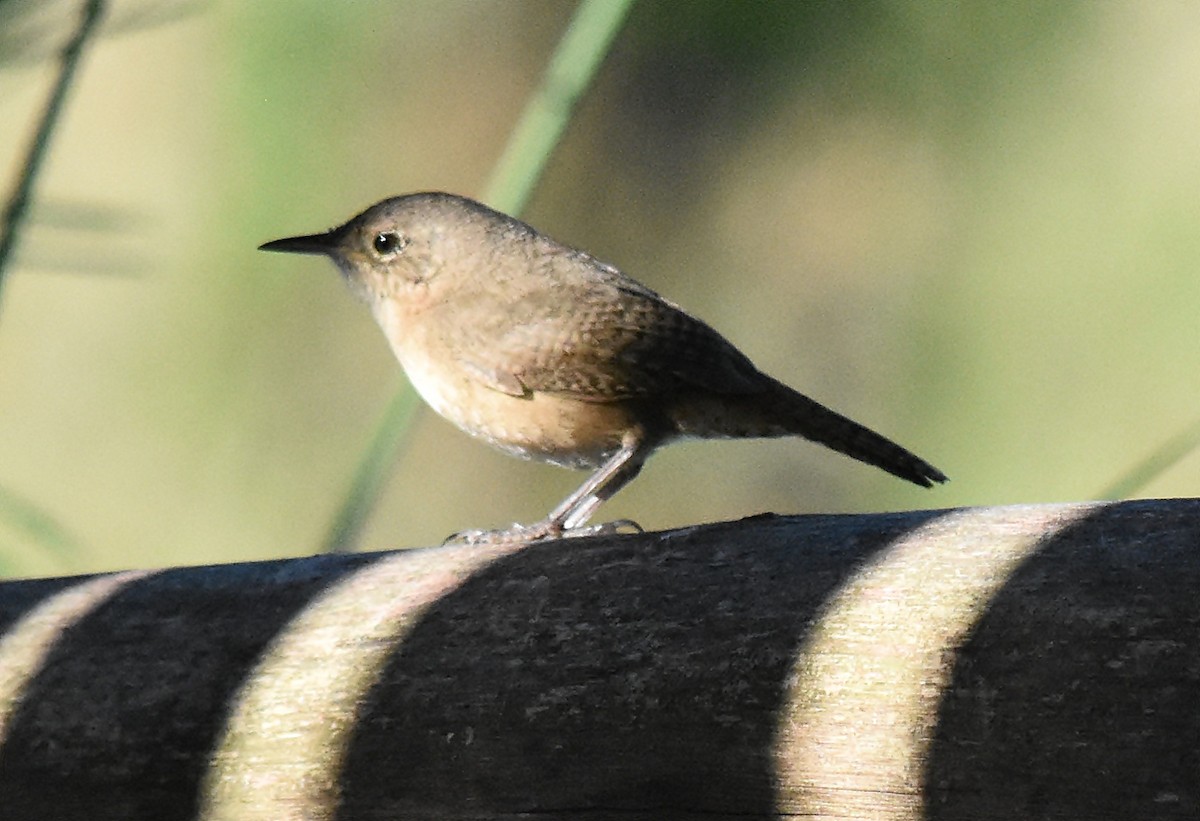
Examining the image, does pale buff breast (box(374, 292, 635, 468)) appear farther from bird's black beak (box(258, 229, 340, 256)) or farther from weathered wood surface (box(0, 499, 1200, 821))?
weathered wood surface (box(0, 499, 1200, 821))

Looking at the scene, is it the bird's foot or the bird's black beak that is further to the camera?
the bird's black beak

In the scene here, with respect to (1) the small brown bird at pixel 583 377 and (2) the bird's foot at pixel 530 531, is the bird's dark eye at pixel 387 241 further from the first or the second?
(2) the bird's foot at pixel 530 531

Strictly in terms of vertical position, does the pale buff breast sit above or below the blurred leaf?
above

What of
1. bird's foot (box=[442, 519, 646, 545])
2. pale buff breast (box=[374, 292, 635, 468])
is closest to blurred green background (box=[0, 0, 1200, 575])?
pale buff breast (box=[374, 292, 635, 468])

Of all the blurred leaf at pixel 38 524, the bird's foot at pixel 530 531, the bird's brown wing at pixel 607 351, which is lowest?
the blurred leaf at pixel 38 524

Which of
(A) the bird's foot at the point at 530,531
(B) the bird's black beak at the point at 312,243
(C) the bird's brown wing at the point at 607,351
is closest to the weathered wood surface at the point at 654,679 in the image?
(A) the bird's foot at the point at 530,531

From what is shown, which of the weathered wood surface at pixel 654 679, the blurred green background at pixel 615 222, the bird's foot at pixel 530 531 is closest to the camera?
the weathered wood surface at pixel 654 679

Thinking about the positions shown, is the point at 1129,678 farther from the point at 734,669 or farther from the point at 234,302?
the point at 234,302
